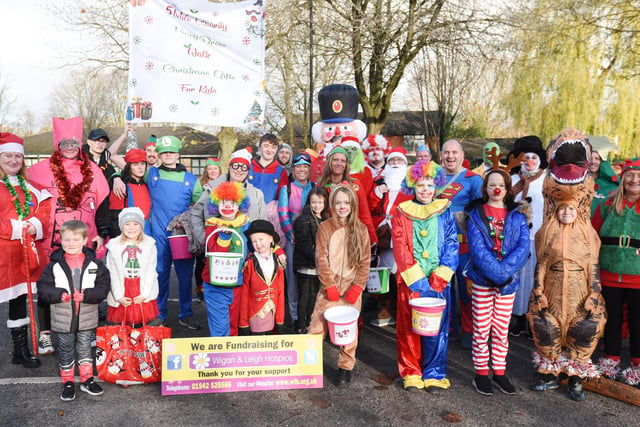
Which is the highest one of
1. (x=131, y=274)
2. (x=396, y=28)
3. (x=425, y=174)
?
(x=396, y=28)

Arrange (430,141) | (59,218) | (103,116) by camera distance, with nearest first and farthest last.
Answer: (59,218) < (430,141) < (103,116)

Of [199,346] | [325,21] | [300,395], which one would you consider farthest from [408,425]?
[325,21]

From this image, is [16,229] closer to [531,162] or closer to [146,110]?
[146,110]

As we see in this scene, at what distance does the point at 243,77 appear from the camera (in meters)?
5.67

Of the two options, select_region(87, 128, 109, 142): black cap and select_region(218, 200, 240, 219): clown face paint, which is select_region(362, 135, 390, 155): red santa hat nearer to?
select_region(218, 200, 240, 219): clown face paint

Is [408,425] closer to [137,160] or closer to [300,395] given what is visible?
[300,395]

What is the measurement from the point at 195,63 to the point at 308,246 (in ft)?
8.37

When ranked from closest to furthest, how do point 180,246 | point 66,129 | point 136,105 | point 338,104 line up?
point 66,129 → point 180,246 → point 136,105 → point 338,104

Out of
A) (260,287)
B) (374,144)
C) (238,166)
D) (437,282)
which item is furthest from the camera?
(374,144)

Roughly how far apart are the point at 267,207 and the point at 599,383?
3.66m

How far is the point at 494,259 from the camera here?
3.79 meters

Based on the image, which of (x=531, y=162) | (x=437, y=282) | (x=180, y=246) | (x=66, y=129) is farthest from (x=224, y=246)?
(x=531, y=162)

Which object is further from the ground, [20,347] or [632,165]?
[632,165]

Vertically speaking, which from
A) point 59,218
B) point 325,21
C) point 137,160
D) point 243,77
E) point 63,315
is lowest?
point 63,315
